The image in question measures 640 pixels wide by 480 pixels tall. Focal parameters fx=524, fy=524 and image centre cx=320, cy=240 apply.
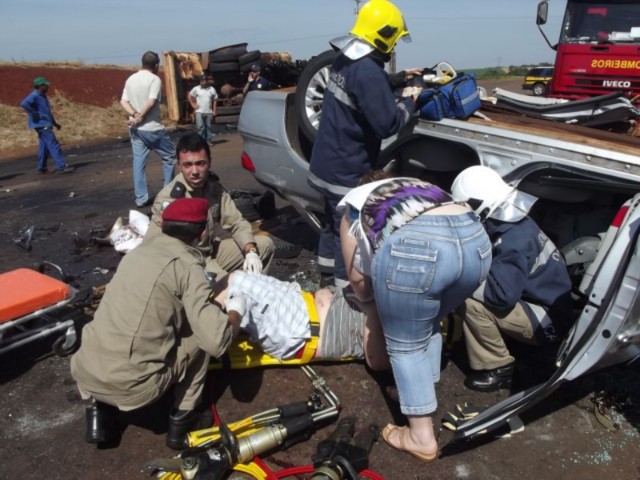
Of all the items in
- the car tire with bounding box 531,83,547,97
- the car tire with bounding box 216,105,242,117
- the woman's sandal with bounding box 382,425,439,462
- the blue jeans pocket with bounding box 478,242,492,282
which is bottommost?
the car tire with bounding box 531,83,547,97

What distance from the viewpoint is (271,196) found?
5852mm

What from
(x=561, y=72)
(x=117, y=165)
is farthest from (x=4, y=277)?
(x=561, y=72)

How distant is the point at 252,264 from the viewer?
132 inches

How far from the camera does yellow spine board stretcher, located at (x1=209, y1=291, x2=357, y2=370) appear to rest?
297cm

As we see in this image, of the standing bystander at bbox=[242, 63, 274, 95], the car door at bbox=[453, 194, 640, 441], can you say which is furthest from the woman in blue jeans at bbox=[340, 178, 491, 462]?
the standing bystander at bbox=[242, 63, 274, 95]

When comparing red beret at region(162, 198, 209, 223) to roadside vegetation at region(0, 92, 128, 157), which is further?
roadside vegetation at region(0, 92, 128, 157)

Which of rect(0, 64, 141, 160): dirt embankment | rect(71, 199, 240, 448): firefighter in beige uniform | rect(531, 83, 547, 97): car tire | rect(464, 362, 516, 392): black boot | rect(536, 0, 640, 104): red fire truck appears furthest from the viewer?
rect(531, 83, 547, 97): car tire

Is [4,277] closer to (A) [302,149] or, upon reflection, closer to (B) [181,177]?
(B) [181,177]

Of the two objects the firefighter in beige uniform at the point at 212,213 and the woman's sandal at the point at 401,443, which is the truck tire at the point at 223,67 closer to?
the firefighter in beige uniform at the point at 212,213

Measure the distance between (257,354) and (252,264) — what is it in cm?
61

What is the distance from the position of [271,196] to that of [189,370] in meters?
3.48

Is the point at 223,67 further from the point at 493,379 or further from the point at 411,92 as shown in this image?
the point at 493,379

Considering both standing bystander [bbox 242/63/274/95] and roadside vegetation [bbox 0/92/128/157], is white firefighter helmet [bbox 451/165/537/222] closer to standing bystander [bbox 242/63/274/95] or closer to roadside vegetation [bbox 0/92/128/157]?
standing bystander [bbox 242/63/274/95]

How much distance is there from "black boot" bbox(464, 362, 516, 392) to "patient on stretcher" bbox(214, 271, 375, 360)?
25.6 inches
